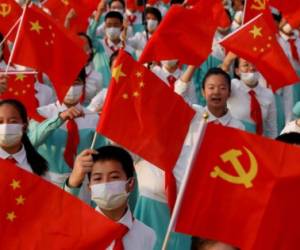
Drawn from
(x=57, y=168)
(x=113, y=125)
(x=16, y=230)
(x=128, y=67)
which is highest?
(x=128, y=67)

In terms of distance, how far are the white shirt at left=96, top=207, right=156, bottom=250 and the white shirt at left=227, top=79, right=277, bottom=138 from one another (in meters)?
3.34

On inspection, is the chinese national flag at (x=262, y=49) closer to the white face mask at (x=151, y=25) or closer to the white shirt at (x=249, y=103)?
the white shirt at (x=249, y=103)

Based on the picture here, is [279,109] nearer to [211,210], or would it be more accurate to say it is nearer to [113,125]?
[113,125]

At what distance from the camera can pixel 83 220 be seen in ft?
12.1

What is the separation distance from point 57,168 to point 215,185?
2.88m

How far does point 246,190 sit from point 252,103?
A: 4266 millimetres

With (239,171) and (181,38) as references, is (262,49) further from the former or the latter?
(239,171)

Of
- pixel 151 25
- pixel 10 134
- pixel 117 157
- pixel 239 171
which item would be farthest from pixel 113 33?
pixel 239 171

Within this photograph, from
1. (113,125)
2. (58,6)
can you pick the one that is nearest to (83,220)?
(113,125)

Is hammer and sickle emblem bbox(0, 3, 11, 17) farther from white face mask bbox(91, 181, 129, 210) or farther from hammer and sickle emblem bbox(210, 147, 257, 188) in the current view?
hammer and sickle emblem bbox(210, 147, 257, 188)

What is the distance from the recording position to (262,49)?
288 inches

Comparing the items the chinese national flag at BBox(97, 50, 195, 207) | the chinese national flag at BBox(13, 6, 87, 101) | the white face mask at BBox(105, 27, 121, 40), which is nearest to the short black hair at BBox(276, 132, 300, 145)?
the chinese national flag at BBox(97, 50, 195, 207)

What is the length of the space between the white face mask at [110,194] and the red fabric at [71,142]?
76.2 inches

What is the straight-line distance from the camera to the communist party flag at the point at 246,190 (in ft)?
11.6
